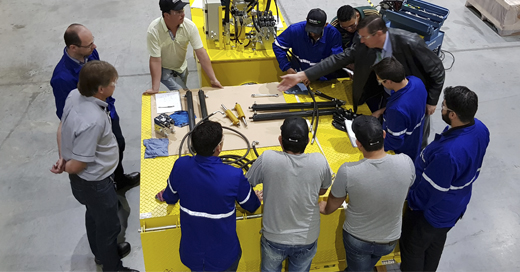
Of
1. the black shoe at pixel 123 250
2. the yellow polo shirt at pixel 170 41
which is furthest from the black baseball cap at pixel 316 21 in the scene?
the black shoe at pixel 123 250

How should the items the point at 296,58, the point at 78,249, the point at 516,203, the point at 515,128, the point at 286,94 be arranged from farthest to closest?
1. the point at 515,128
2. the point at 296,58
3. the point at 516,203
4. the point at 286,94
5. the point at 78,249

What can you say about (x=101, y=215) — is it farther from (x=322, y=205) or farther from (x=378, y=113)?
(x=378, y=113)

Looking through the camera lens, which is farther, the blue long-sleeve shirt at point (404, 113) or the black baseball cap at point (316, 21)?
the black baseball cap at point (316, 21)

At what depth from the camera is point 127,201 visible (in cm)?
379

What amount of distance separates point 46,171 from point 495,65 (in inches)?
223

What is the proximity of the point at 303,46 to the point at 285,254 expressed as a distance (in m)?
2.13

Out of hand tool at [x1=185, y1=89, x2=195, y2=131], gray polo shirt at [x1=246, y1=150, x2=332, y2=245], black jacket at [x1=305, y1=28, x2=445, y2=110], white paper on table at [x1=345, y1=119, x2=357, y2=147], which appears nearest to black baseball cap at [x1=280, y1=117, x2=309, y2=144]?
gray polo shirt at [x1=246, y1=150, x2=332, y2=245]

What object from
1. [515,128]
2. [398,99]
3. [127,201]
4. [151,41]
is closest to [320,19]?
[398,99]

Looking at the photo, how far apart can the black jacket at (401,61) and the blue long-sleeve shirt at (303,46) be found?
0.33m

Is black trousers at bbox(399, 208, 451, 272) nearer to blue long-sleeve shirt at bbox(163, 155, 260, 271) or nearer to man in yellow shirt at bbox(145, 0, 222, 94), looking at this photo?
blue long-sleeve shirt at bbox(163, 155, 260, 271)

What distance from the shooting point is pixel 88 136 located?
244 centimetres

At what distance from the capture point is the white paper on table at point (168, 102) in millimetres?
3368

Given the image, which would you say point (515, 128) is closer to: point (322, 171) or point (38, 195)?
point (322, 171)

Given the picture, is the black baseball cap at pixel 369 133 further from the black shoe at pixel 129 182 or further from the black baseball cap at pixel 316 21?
the black shoe at pixel 129 182
